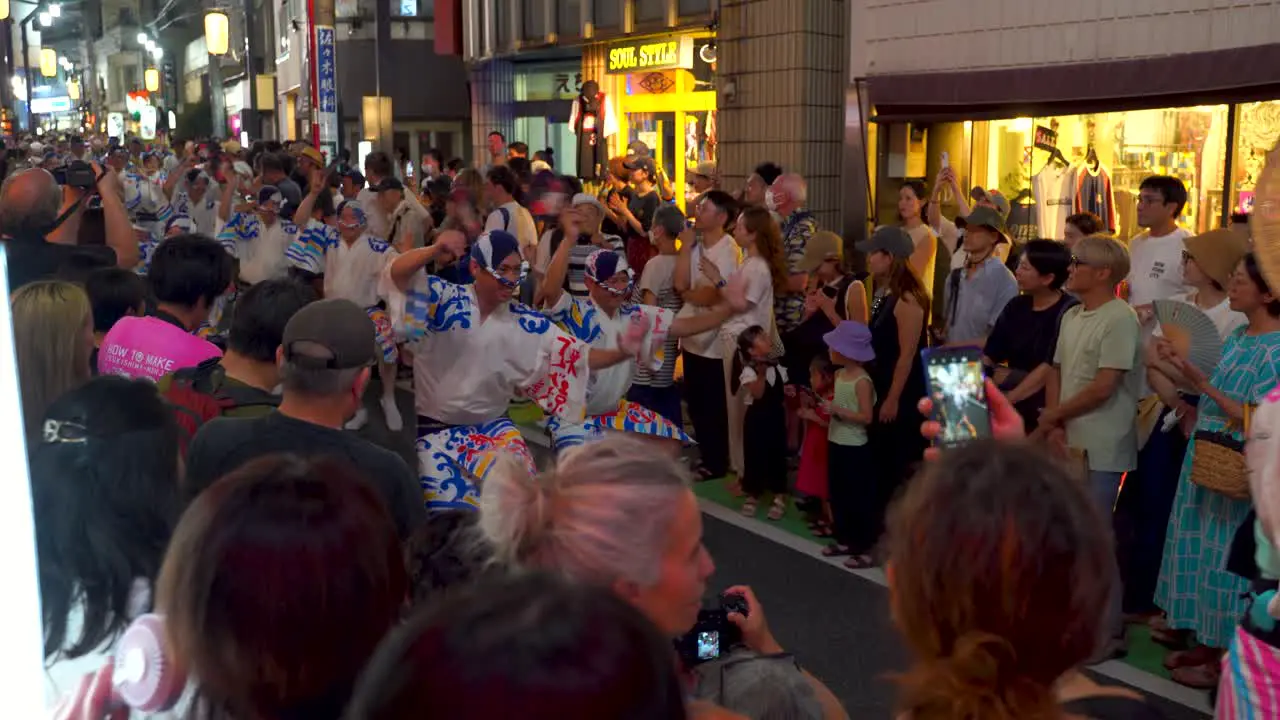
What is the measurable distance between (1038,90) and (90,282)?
765 centimetres

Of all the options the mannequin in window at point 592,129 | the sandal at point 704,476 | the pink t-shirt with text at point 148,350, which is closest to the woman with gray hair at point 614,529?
the pink t-shirt with text at point 148,350

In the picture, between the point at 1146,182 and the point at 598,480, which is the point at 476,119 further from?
the point at 598,480

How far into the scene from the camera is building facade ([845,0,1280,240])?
8727mm

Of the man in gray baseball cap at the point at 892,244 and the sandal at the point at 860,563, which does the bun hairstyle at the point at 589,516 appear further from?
the man in gray baseball cap at the point at 892,244

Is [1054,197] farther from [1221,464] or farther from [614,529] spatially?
[614,529]

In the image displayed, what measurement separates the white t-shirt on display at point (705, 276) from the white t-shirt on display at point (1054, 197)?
336 cm

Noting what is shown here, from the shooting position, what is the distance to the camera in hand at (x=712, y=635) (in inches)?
92.6

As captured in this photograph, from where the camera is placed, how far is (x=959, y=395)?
3129 mm

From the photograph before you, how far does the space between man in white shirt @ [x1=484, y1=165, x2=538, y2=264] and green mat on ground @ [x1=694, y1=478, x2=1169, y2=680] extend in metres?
2.63

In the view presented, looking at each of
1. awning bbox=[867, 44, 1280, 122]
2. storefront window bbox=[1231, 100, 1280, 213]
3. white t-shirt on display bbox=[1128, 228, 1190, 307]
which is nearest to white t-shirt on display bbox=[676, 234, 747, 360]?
white t-shirt on display bbox=[1128, 228, 1190, 307]

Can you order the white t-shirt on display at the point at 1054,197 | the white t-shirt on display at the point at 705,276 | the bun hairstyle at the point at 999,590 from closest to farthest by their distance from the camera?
the bun hairstyle at the point at 999,590 → the white t-shirt on display at the point at 705,276 → the white t-shirt on display at the point at 1054,197

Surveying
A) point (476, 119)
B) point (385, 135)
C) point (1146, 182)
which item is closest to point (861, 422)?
point (1146, 182)

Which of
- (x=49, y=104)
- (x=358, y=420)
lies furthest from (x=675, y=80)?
(x=49, y=104)

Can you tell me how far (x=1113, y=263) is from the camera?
539cm
